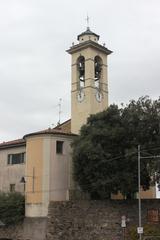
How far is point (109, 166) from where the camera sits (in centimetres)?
5025

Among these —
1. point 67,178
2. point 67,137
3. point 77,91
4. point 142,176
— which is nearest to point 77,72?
point 77,91

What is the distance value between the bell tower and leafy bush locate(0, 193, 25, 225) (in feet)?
35.2

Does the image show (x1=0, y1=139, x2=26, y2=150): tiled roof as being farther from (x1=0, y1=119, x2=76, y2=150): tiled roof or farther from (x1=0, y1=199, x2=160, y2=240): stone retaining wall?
(x1=0, y1=199, x2=160, y2=240): stone retaining wall

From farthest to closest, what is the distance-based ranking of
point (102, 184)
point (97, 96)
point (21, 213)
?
1. point (97, 96)
2. point (21, 213)
3. point (102, 184)

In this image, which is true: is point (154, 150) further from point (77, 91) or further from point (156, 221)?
point (77, 91)

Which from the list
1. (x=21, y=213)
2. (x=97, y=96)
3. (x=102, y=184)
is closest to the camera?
(x=102, y=184)

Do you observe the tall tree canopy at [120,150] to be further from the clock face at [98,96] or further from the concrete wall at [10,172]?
the clock face at [98,96]

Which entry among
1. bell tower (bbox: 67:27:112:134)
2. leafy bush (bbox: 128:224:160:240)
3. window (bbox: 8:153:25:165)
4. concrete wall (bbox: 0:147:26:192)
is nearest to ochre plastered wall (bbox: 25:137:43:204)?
window (bbox: 8:153:25:165)

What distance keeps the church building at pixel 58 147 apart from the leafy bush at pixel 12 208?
85 centimetres

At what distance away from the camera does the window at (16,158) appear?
194 ft

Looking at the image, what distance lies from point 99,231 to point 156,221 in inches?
219

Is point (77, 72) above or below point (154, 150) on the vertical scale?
above

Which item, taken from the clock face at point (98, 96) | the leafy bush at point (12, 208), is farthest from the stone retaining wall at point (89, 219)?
the clock face at point (98, 96)

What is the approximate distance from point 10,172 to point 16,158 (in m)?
1.78
